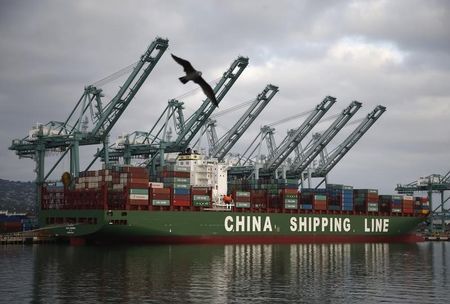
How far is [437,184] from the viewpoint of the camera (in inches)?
4434

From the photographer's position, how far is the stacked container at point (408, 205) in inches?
3693

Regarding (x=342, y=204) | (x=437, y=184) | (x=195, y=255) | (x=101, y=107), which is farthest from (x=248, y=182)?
(x=437, y=184)

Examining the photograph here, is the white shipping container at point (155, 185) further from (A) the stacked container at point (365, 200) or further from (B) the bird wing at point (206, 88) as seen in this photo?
(B) the bird wing at point (206, 88)

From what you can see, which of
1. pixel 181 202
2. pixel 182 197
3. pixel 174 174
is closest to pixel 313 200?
pixel 182 197

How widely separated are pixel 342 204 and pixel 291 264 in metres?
38.6

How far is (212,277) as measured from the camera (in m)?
38.5

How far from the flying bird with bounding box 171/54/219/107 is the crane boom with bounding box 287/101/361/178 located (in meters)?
88.5

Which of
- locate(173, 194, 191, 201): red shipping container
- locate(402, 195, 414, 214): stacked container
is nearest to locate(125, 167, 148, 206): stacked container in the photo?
locate(173, 194, 191, 201): red shipping container

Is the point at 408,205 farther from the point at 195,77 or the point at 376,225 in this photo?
the point at 195,77

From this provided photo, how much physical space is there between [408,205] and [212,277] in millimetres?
63397

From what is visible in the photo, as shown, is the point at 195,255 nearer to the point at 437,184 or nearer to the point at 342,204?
the point at 342,204

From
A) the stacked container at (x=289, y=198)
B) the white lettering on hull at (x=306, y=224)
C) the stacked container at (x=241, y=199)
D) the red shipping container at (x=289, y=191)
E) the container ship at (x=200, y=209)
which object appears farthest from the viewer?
the red shipping container at (x=289, y=191)

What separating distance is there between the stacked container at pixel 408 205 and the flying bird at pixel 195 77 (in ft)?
287

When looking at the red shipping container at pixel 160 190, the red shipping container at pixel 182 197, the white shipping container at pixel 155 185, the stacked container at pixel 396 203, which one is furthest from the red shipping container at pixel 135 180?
the stacked container at pixel 396 203
